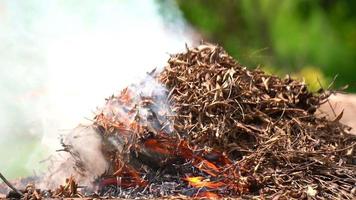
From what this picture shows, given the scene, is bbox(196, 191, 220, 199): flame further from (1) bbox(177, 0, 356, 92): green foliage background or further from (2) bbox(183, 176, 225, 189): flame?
(1) bbox(177, 0, 356, 92): green foliage background

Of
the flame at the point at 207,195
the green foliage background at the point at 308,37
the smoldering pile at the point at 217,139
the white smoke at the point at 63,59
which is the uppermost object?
the green foliage background at the point at 308,37

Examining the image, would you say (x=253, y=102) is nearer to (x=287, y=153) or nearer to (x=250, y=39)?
(x=287, y=153)

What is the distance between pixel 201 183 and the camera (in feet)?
11.0

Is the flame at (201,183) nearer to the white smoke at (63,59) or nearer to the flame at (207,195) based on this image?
the flame at (207,195)

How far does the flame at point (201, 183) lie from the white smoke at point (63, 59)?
0.70 metres

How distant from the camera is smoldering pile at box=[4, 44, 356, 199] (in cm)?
333

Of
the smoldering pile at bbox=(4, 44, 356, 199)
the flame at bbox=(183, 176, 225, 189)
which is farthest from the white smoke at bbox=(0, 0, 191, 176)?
the flame at bbox=(183, 176, 225, 189)

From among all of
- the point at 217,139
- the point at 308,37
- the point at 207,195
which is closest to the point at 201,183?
the point at 207,195

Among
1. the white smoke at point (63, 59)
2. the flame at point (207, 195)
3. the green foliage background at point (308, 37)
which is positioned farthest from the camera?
the green foliage background at point (308, 37)

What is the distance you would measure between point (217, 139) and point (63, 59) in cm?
155

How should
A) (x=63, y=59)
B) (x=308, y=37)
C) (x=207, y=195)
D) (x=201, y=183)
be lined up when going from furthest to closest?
(x=308, y=37) < (x=63, y=59) < (x=201, y=183) < (x=207, y=195)

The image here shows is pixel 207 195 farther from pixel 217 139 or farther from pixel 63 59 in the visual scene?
pixel 63 59

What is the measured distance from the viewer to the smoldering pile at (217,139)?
3.33 meters

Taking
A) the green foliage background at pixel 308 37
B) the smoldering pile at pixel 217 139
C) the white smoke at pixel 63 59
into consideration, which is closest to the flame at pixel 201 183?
the smoldering pile at pixel 217 139
